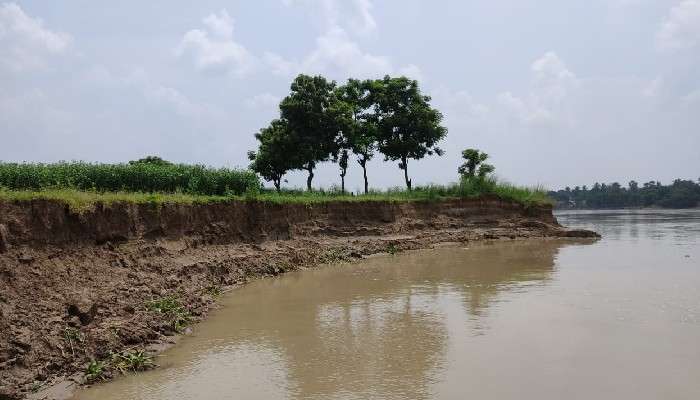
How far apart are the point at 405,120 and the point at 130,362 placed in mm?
25092

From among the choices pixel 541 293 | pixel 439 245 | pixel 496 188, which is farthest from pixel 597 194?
pixel 541 293

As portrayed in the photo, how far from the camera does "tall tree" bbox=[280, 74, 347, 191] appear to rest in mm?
28219

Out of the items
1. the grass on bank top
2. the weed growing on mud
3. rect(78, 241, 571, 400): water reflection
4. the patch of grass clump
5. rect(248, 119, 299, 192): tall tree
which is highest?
rect(248, 119, 299, 192): tall tree

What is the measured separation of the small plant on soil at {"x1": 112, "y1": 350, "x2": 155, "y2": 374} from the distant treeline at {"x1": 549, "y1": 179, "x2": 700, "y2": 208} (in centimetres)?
7174

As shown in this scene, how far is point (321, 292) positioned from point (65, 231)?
250 inches

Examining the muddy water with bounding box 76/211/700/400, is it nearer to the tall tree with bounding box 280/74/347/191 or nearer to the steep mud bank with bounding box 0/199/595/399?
the steep mud bank with bounding box 0/199/595/399

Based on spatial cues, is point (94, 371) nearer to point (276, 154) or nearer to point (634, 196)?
point (276, 154)

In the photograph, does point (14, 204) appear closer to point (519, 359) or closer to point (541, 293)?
point (519, 359)

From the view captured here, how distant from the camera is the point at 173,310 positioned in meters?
11.1

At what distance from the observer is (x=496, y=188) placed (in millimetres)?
31672

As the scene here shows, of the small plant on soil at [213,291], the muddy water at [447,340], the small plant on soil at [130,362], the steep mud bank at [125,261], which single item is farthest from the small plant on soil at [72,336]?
the small plant on soil at [213,291]

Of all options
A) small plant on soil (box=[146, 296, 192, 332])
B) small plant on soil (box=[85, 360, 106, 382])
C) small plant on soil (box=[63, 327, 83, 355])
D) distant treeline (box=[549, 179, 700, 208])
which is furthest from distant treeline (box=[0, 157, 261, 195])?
distant treeline (box=[549, 179, 700, 208])

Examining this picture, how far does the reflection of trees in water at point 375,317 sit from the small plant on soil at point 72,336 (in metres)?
3.04

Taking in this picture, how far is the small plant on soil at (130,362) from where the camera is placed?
8286 mm
